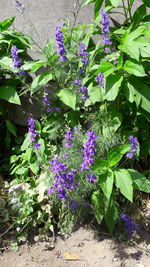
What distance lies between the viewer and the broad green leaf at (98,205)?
113 inches

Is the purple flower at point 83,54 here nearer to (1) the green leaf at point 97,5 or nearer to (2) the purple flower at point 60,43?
(2) the purple flower at point 60,43

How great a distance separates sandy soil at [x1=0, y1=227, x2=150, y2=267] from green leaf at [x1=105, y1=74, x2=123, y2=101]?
1.19 metres

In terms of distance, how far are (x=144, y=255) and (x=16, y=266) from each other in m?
1.02

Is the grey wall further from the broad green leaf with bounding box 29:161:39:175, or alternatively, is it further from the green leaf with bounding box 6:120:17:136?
the broad green leaf with bounding box 29:161:39:175

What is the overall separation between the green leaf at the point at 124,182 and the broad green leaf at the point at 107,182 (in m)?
0.04

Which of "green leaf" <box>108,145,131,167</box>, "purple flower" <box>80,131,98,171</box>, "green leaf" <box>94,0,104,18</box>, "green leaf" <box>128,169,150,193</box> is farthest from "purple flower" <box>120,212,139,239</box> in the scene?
"green leaf" <box>94,0,104,18</box>

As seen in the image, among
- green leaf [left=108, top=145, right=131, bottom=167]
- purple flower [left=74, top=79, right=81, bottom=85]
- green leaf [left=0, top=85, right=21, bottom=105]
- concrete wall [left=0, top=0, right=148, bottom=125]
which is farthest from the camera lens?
concrete wall [left=0, top=0, right=148, bottom=125]

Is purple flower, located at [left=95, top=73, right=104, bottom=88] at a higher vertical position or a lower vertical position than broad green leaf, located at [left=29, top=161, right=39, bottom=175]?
higher

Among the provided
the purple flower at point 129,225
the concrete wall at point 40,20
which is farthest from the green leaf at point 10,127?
the purple flower at point 129,225

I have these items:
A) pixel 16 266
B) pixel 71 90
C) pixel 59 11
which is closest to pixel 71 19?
pixel 59 11

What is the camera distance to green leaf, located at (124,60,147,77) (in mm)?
2689

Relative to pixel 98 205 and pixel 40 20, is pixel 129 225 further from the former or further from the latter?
pixel 40 20

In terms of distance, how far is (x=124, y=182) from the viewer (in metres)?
2.58

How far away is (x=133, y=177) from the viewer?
2.80 meters
